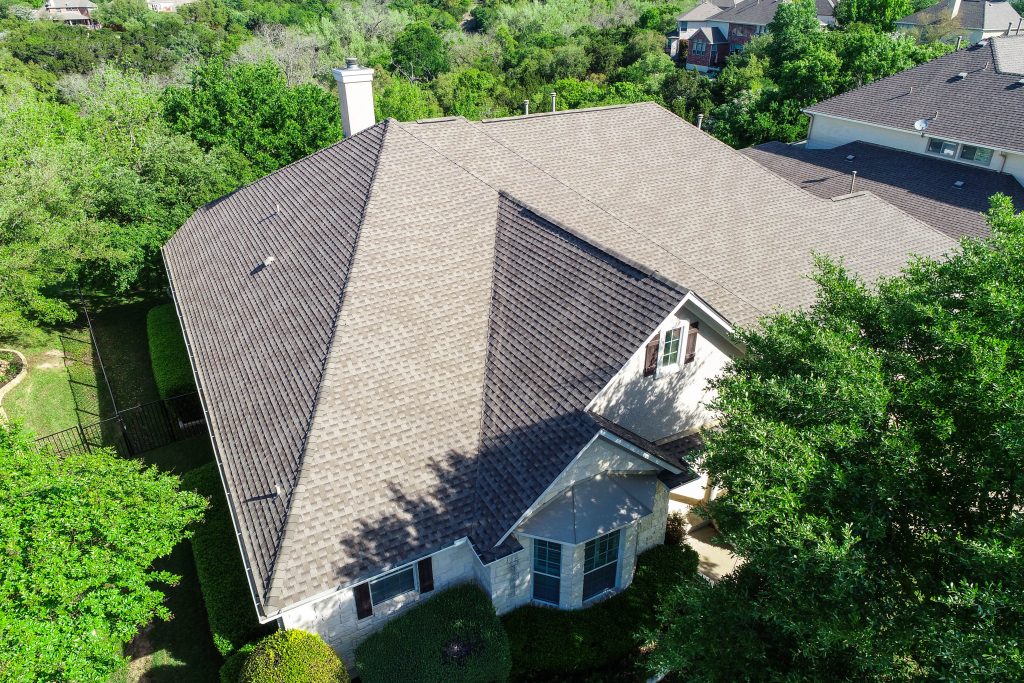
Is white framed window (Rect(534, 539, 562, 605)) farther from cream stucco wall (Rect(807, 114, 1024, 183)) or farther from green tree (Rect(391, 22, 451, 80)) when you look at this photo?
green tree (Rect(391, 22, 451, 80))

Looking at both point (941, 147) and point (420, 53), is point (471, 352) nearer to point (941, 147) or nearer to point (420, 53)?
point (941, 147)

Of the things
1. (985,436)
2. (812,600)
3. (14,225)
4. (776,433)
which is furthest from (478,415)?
(14,225)

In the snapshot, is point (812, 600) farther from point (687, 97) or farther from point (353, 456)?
point (687, 97)

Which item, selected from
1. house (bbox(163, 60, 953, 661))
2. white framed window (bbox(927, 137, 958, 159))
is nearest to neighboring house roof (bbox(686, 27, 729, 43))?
white framed window (bbox(927, 137, 958, 159))

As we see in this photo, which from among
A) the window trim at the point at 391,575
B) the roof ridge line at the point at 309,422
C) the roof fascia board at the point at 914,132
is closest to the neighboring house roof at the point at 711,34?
the roof fascia board at the point at 914,132

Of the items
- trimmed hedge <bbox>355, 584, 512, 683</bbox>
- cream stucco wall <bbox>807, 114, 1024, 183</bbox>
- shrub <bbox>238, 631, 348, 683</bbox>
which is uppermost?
cream stucco wall <bbox>807, 114, 1024, 183</bbox>
